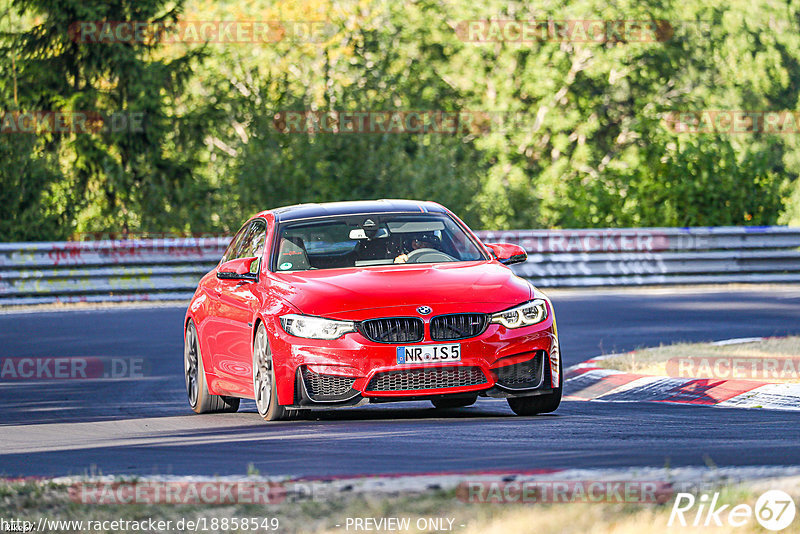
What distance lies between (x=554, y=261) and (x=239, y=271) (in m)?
15.0

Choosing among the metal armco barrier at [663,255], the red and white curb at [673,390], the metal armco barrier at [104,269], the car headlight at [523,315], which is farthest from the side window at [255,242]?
the metal armco barrier at [663,255]

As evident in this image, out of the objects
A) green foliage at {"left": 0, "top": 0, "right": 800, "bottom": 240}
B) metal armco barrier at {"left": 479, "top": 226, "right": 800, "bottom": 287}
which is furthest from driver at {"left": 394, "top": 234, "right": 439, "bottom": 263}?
green foliage at {"left": 0, "top": 0, "right": 800, "bottom": 240}

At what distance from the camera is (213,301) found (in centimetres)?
1228

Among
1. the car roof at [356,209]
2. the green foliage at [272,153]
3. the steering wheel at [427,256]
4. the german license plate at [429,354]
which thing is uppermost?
the car roof at [356,209]

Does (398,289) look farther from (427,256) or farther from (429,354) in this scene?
(427,256)

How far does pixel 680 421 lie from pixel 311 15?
42984 mm

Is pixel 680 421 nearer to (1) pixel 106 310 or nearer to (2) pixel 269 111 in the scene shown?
(1) pixel 106 310

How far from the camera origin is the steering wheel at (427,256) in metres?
11.4

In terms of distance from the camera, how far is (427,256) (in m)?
11.4

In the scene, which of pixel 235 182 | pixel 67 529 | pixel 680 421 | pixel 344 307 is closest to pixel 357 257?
pixel 344 307

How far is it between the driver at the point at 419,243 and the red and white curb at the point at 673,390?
216 cm

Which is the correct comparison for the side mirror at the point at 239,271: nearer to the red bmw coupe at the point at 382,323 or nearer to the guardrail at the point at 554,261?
the red bmw coupe at the point at 382,323

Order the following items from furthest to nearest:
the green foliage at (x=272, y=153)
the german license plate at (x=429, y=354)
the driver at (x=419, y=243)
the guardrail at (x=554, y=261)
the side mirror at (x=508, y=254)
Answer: the green foliage at (x=272, y=153) < the guardrail at (x=554, y=261) < the side mirror at (x=508, y=254) < the driver at (x=419, y=243) < the german license plate at (x=429, y=354)

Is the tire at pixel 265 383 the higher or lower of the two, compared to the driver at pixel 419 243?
lower
